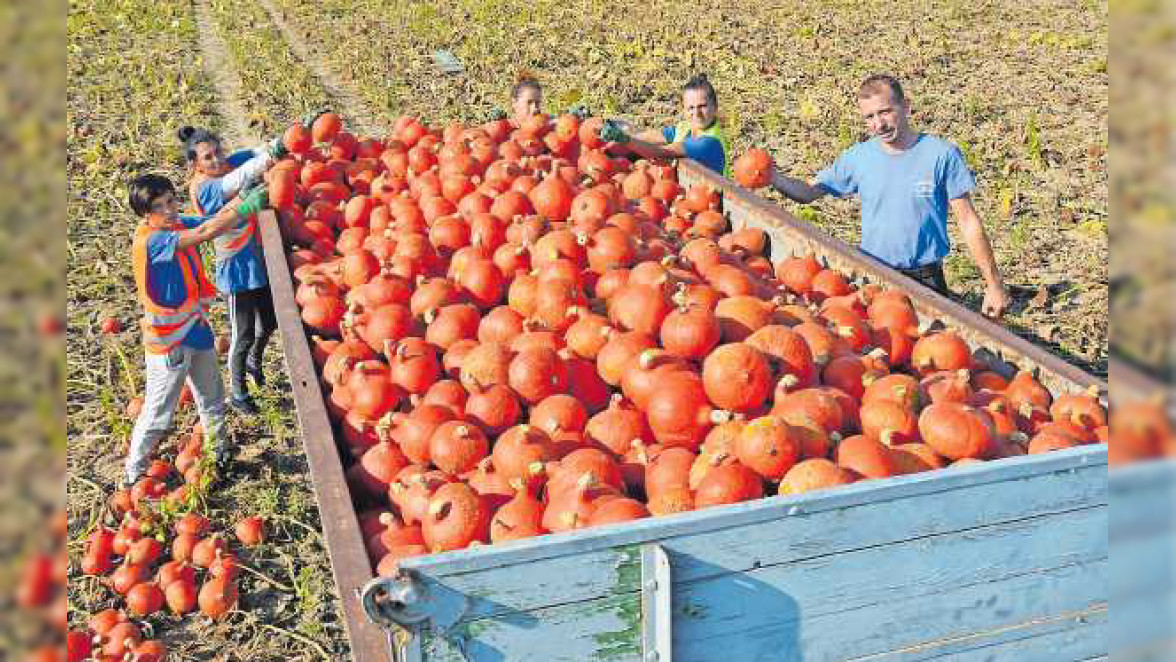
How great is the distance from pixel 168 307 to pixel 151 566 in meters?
1.52

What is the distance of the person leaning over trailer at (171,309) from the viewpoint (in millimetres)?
5531

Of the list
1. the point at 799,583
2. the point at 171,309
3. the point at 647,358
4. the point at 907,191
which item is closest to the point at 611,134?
the point at 907,191

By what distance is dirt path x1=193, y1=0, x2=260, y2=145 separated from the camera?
14125 mm

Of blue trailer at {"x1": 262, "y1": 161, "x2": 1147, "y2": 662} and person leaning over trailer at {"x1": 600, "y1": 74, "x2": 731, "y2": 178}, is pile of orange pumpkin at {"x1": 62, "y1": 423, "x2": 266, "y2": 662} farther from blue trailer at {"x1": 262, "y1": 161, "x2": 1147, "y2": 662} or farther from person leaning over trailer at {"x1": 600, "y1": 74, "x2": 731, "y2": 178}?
person leaning over trailer at {"x1": 600, "y1": 74, "x2": 731, "y2": 178}

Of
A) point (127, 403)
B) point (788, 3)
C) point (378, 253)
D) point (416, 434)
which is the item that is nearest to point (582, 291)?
point (416, 434)

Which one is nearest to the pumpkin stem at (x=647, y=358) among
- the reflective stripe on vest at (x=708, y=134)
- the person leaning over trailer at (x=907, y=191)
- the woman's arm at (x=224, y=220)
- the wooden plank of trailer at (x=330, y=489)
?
the wooden plank of trailer at (x=330, y=489)

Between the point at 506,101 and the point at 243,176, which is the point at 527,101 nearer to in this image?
the point at 243,176

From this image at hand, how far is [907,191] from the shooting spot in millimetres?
5727

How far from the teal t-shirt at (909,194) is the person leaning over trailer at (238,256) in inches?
158

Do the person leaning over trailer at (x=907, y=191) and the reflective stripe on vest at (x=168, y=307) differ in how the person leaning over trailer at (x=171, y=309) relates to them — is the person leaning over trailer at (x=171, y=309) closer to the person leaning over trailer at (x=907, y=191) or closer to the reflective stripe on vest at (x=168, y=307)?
the reflective stripe on vest at (x=168, y=307)

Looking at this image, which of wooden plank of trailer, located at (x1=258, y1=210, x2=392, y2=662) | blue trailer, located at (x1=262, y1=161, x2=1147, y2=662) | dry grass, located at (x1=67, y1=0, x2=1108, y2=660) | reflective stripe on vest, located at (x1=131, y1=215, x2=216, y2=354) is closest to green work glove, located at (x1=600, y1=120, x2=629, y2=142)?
wooden plank of trailer, located at (x1=258, y1=210, x2=392, y2=662)

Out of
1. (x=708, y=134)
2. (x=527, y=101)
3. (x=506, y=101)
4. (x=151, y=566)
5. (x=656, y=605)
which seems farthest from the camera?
(x=506, y=101)

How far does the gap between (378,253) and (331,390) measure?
3.81ft

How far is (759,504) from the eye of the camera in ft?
8.06
